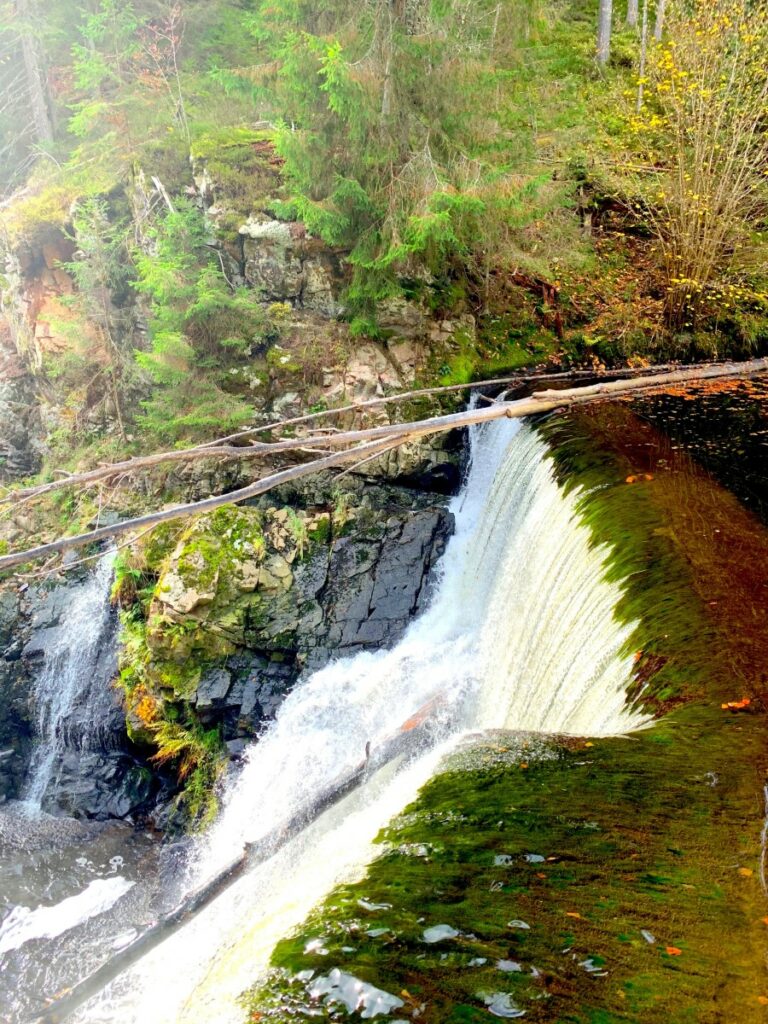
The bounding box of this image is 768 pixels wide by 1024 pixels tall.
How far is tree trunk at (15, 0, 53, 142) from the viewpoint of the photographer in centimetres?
1636

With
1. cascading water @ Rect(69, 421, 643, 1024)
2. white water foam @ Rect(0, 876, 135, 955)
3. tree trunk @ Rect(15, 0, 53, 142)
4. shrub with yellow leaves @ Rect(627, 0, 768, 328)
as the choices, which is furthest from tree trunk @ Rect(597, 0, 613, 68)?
white water foam @ Rect(0, 876, 135, 955)

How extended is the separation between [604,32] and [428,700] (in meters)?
18.0

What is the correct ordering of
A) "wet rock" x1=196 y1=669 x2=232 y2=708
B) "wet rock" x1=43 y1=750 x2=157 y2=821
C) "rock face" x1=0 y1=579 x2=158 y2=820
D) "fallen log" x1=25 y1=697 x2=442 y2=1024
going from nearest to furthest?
"fallen log" x1=25 y1=697 x2=442 y2=1024, "wet rock" x1=196 y1=669 x2=232 y2=708, "wet rock" x1=43 y1=750 x2=157 y2=821, "rock face" x1=0 y1=579 x2=158 y2=820

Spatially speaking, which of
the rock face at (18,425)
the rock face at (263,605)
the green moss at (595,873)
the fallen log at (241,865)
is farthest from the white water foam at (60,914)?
the rock face at (18,425)

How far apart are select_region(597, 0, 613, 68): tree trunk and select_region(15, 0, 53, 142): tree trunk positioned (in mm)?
14348

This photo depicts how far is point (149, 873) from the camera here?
829 centimetres

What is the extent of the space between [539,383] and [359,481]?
3.37 metres

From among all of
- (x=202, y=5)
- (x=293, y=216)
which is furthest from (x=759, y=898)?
(x=202, y=5)

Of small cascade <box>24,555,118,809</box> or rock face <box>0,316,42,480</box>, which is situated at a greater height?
rock face <box>0,316,42,480</box>

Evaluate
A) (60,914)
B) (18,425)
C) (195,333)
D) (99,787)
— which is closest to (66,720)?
(99,787)

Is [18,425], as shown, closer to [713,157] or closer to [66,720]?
[66,720]

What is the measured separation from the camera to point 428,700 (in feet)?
24.6

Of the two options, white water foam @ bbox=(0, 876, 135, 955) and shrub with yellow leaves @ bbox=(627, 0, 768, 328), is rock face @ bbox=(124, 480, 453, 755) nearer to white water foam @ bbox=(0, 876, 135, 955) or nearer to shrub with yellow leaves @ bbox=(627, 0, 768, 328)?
white water foam @ bbox=(0, 876, 135, 955)

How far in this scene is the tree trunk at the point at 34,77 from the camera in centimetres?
1636
